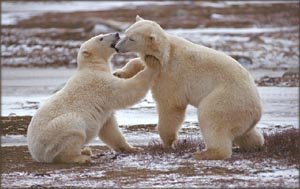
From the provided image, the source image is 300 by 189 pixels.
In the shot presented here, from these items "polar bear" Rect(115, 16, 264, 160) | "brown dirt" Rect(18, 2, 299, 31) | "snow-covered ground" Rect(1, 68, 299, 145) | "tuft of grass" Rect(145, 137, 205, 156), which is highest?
"polar bear" Rect(115, 16, 264, 160)

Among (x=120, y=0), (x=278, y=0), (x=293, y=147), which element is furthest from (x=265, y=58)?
(x=120, y=0)

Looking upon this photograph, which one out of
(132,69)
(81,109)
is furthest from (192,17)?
(81,109)

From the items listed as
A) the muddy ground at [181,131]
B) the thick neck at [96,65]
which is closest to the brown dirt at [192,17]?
the muddy ground at [181,131]

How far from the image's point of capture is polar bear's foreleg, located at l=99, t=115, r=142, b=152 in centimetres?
940

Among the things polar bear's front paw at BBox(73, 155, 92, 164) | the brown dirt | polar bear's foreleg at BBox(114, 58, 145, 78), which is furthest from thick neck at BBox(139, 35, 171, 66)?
the brown dirt

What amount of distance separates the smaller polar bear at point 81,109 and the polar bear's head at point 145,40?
0.46 ft

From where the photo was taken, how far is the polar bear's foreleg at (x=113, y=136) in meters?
9.40

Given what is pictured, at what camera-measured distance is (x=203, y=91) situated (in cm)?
891

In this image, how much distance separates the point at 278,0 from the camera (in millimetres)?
60062

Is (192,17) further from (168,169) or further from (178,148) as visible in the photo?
(168,169)

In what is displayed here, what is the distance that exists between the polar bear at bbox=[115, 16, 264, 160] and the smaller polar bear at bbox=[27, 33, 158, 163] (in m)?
0.24

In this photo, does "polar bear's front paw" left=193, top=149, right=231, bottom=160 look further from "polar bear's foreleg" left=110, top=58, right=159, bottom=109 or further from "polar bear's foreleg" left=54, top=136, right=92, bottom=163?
"polar bear's foreleg" left=54, top=136, right=92, bottom=163

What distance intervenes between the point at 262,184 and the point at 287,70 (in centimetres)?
1493

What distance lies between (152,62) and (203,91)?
0.68 m
